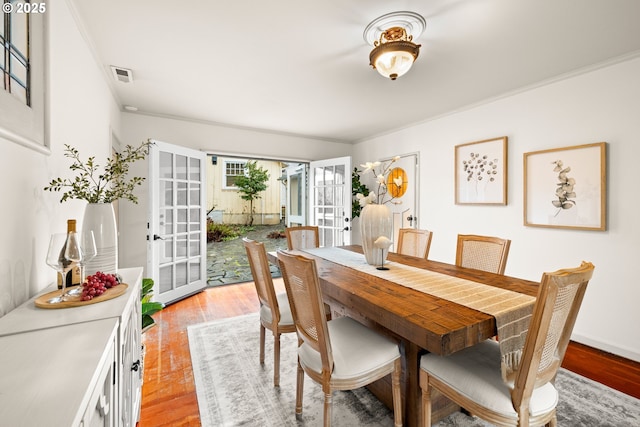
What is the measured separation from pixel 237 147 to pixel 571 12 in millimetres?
3841

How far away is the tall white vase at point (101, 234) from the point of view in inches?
51.3

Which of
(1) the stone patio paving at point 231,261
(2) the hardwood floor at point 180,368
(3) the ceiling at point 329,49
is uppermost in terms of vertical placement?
(3) the ceiling at point 329,49

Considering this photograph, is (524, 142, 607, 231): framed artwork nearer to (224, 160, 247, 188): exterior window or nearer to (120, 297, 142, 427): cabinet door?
(120, 297, 142, 427): cabinet door

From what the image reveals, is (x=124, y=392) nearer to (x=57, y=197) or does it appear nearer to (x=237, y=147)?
(x=57, y=197)

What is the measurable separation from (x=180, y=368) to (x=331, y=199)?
11.1 ft

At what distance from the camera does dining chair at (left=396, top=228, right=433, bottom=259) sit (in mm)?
2611

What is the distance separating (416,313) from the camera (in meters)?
1.20

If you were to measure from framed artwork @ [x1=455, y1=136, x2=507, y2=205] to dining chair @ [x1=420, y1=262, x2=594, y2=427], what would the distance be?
2.31m

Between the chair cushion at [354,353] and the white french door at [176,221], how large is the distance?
2.62 metres

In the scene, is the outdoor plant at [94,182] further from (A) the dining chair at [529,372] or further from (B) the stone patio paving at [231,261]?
(B) the stone patio paving at [231,261]

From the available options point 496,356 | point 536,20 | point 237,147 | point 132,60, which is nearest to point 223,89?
point 132,60

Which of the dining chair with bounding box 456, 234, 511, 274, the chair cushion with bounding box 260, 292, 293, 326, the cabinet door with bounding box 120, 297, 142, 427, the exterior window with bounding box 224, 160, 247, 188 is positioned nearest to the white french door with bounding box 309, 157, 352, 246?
the dining chair with bounding box 456, 234, 511, 274

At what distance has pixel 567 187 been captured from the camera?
2.64m

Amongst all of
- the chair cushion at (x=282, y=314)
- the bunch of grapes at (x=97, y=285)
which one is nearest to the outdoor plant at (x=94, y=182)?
the bunch of grapes at (x=97, y=285)
